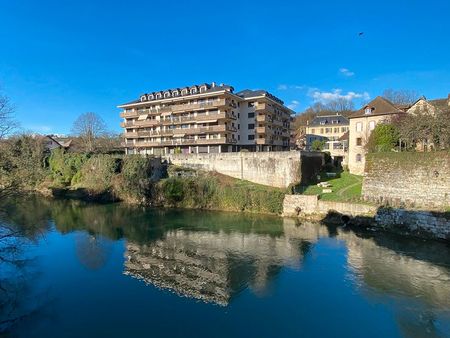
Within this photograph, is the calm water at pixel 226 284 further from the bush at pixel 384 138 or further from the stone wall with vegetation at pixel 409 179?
the bush at pixel 384 138

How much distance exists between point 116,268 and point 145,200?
21.6m

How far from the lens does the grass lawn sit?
97.0ft

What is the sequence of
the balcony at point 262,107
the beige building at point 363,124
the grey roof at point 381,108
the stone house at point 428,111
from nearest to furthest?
the stone house at point 428,111
the grey roof at point 381,108
the beige building at point 363,124
the balcony at point 262,107

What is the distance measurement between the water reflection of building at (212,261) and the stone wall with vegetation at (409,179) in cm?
1008

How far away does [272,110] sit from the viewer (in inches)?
2106

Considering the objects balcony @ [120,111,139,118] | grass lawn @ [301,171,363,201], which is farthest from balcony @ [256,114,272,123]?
balcony @ [120,111,139,118]

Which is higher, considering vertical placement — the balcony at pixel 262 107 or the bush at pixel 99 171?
the balcony at pixel 262 107

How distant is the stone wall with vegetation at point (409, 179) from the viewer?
2445cm

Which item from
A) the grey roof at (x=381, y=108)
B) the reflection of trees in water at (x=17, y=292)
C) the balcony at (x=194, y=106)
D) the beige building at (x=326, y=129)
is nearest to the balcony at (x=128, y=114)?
Answer: the balcony at (x=194, y=106)

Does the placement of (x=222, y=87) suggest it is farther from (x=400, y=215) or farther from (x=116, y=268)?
(x=116, y=268)

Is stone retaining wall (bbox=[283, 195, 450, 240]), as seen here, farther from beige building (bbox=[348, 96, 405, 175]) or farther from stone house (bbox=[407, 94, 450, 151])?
beige building (bbox=[348, 96, 405, 175])

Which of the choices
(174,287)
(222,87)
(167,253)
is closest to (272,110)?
(222,87)

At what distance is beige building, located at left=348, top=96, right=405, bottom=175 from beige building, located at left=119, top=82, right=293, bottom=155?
52.5 feet

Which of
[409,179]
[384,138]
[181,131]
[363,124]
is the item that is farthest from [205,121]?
[409,179]
